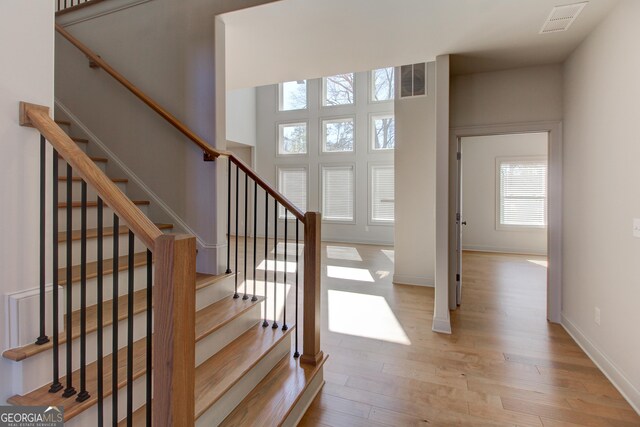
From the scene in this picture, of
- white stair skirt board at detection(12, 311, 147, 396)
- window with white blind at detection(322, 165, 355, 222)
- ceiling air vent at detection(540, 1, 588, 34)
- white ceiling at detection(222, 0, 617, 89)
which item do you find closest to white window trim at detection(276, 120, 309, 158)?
window with white blind at detection(322, 165, 355, 222)

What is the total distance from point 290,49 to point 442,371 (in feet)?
10.3

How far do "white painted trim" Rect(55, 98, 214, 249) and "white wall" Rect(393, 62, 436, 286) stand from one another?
2.86m

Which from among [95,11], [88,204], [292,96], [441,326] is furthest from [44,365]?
[292,96]

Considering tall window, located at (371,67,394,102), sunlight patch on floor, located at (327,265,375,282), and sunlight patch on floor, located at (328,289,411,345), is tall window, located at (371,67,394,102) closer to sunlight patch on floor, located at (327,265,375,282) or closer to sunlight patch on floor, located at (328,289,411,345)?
sunlight patch on floor, located at (327,265,375,282)

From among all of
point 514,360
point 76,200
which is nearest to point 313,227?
point 76,200

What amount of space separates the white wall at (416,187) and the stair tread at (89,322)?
3.55 m

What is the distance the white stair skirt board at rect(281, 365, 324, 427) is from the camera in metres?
1.79

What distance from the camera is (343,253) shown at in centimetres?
694

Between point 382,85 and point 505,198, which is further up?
point 382,85

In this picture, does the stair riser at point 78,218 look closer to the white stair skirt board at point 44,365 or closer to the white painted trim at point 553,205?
the white stair skirt board at point 44,365

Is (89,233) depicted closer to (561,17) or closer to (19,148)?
(19,148)

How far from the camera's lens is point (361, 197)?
27.2 feet

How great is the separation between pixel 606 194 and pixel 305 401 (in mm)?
2581

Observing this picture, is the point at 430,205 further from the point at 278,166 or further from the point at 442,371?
the point at 278,166
